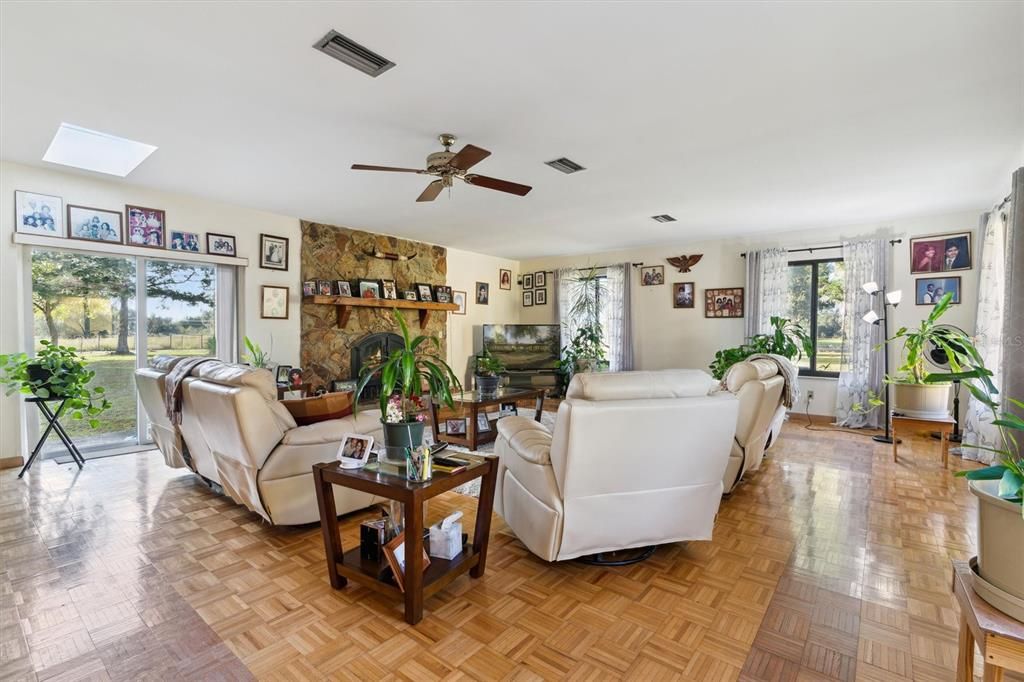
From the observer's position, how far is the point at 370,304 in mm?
6285

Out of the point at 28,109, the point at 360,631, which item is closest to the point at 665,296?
the point at 360,631

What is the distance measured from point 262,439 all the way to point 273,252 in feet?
12.0

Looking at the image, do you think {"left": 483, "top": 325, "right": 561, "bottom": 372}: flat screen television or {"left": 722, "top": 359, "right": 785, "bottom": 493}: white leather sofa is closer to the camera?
{"left": 722, "top": 359, "right": 785, "bottom": 493}: white leather sofa

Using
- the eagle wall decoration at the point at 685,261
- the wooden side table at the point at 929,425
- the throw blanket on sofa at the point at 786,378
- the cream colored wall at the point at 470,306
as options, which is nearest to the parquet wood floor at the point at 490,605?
the throw blanket on sofa at the point at 786,378

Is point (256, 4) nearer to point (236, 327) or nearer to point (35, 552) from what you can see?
point (35, 552)

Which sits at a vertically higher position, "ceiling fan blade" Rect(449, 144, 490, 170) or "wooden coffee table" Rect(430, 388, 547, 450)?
"ceiling fan blade" Rect(449, 144, 490, 170)

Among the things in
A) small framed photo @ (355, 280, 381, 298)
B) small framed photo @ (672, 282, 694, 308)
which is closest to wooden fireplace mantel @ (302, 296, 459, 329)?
small framed photo @ (355, 280, 381, 298)

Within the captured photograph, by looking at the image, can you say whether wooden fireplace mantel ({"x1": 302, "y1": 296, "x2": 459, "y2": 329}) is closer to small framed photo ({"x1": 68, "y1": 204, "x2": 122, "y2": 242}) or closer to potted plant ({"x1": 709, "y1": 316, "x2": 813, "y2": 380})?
small framed photo ({"x1": 68, "y1": 204, "x2": 122, "y2": 242})

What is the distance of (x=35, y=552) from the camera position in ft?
8.36

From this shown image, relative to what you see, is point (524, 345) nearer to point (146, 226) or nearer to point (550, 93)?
point (146, 226)

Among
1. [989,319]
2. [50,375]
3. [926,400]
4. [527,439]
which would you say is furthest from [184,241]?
[989,319]

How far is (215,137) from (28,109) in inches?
39.5

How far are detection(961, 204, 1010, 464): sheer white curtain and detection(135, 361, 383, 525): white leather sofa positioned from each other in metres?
5.64

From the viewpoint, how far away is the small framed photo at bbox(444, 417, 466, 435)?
4.63 metres
